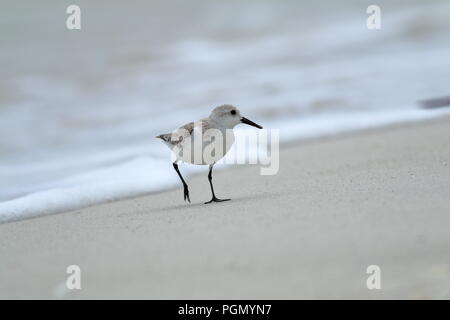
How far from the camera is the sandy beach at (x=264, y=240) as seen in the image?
3084 mm

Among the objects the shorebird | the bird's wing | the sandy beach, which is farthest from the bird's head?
the sandy beach

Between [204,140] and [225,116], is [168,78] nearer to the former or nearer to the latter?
[225,116]

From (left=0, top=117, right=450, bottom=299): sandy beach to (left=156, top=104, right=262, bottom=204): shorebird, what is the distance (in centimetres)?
27

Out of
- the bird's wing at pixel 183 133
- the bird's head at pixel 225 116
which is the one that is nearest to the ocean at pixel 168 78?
the bird's wing at pixel 183 133

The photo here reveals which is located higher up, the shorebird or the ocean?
the ocean

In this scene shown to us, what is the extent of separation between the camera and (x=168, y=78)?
884 centimetres

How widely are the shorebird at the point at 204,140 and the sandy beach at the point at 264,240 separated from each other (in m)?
0.27

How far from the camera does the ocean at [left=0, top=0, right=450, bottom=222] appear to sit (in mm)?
6113

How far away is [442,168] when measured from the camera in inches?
188

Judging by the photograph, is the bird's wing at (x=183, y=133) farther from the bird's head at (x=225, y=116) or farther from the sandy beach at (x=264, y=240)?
the sandy beach at (x=264, y=240)

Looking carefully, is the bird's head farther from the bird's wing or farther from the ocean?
the ocean
